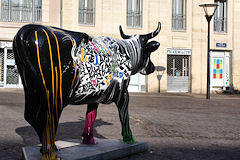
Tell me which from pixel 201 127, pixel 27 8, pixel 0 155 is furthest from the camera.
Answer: pixel 27 8

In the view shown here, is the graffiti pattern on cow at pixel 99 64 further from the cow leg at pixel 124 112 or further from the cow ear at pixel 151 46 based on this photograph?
the cow ear at pixel 151 46

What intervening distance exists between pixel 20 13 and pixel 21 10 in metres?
0.22

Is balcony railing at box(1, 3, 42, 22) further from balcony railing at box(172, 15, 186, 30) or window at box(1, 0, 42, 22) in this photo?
balcony railing at box(172, 15, 186, 30)

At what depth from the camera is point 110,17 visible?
20.7m

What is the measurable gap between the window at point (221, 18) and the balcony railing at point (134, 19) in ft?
19.0

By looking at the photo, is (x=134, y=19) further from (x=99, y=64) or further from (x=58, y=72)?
(x=58, y=72)

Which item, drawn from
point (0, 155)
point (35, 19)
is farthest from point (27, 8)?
point (0, 155)

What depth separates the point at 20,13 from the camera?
2044 centimetres

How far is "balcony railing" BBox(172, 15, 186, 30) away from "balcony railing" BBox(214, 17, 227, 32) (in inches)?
98.6

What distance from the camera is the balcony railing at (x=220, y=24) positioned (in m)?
23.1

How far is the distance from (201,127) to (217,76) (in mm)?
15998

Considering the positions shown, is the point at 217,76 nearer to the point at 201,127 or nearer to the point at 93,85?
the point at 201,127

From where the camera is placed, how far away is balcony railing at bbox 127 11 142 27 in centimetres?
2164

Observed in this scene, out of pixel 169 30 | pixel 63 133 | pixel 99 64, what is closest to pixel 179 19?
pixel 169 30
